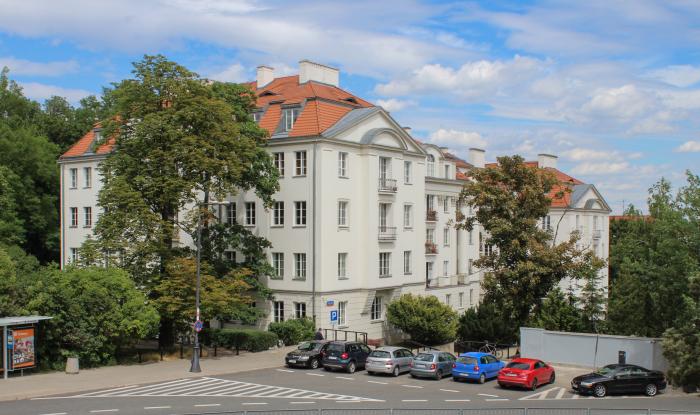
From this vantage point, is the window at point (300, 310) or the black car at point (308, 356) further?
Answer: the window at point (300, 310)

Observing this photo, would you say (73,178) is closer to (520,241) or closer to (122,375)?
(122,375)

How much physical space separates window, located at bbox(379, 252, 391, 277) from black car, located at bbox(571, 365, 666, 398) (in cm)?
2063

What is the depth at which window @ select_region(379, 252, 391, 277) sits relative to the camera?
4988 cm

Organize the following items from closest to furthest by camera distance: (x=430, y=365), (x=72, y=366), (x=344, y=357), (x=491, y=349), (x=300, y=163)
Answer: (x=72, y=366)
(x=430, y=365)
(x=344, y=357)
(x=491, y=349)
(x=300, y=163)

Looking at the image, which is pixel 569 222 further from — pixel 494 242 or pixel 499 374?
pixel 499 374

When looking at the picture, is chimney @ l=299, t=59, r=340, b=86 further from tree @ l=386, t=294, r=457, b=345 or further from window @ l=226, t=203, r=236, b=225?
tree @ l=386, t=294, r=457, b=345

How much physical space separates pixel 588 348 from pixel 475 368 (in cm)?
812

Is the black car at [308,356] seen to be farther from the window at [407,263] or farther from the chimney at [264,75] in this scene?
the chimney at [264,75]

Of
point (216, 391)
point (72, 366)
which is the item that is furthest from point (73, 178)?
point (216, 391)

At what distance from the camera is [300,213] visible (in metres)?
46.8

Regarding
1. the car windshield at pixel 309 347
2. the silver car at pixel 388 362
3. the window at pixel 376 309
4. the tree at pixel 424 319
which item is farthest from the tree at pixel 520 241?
the car windshield at pixel 309 347

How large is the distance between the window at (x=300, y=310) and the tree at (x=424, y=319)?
598 centimetres

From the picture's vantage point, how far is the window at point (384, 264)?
164 feet

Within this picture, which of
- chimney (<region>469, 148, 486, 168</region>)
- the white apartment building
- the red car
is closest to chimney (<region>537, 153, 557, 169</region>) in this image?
chimney (<region>469, 148, 486, 168</region>)
